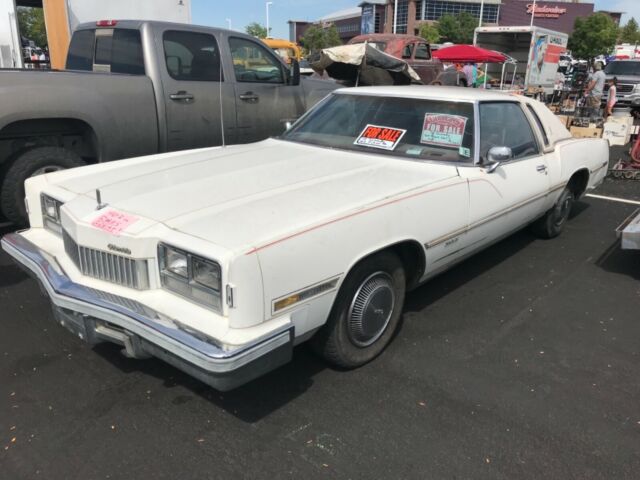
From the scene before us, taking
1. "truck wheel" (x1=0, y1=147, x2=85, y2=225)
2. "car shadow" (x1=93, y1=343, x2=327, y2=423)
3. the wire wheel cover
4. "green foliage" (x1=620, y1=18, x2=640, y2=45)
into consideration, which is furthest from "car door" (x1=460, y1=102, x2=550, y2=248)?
"green foliage" (x1=620, y1=18, x2=640, y2=45)

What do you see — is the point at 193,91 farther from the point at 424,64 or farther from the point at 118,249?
the point at 424,64

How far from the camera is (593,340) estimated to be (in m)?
3.52

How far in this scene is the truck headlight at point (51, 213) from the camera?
125 inches

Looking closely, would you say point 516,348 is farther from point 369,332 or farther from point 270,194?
point 270,194

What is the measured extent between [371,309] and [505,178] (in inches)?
65.0

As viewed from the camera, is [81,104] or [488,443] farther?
[81,104]

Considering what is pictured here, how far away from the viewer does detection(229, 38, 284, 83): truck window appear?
246 inches

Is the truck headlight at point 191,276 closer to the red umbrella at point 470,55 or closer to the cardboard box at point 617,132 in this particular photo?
the cardboard box at point 617,132

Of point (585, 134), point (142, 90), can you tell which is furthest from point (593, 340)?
point (585, 134)

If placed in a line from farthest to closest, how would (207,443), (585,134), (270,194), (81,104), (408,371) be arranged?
(585,134), (81,104), (408,371), (270,194), (207,443)

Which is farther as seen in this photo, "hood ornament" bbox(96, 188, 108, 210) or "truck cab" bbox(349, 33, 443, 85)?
"truck cab" bbox(349, 33, 443, 85)

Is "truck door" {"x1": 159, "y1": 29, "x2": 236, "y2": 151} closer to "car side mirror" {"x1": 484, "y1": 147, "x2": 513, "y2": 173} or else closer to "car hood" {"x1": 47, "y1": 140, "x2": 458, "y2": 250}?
"car hood" {"x1": 47, "y1": 140, "x2": 458, "y2": 250}

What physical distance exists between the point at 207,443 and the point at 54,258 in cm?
136

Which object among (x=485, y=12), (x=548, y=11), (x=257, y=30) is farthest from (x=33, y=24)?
(x=548, y=11)
